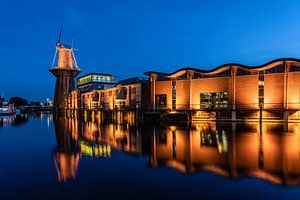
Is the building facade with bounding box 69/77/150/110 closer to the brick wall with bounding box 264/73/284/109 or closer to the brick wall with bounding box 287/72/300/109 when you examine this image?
the brick wall with bounding box 264/73/284/109

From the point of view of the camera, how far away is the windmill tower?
2520 inches

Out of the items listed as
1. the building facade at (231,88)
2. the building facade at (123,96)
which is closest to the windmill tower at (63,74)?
the building facade at (123,96)

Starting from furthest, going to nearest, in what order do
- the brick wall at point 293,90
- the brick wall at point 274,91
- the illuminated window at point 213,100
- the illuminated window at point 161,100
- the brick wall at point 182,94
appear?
the illuminated window at point 161,100, the brick wall at point 182,94, the illuminated window at point 213,100, the brick wall at point 274,91, the brick wall at point 293,90

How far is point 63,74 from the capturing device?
211 ft

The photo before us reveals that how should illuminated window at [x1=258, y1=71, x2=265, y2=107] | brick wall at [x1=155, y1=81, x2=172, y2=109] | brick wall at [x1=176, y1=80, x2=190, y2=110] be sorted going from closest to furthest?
illuminated window at [x1=258, y1=71, x2=265, y2=107], brick wall at [x1=176, y1=80, x2=190, y2=110], brick wall at [x1=155, y1=81, x2=172, y2=109]

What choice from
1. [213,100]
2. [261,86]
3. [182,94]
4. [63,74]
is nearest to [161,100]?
[182,94]

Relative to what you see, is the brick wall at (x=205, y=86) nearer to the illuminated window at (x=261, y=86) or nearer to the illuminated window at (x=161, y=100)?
the illuminated window at (x=261, y=86)

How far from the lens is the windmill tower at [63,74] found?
64.0 metres

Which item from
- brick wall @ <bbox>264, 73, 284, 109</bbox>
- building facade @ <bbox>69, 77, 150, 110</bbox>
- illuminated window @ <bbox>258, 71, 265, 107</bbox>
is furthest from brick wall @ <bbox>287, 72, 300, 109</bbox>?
building facade @ <bbox>69, 77, 150, 110</bbox>

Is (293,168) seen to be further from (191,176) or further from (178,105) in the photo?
(178,105)

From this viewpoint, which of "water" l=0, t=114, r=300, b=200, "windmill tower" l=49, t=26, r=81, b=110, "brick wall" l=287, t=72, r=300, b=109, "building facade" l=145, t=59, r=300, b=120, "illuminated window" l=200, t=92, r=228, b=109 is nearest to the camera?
"water" l=0, t=114, r=300, b=200

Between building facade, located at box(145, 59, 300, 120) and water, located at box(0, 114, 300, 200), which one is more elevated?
building facade, located at box(145, 59, 300, 120)

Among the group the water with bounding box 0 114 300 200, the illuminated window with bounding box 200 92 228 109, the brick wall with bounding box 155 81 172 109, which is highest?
the brick wall with bounding box 155 81 172 109

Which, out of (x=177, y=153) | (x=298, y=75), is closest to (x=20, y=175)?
(x=177, y=153)
